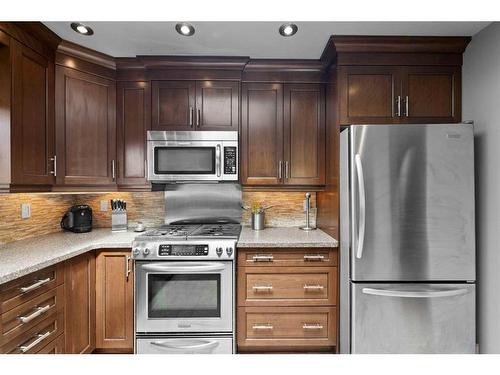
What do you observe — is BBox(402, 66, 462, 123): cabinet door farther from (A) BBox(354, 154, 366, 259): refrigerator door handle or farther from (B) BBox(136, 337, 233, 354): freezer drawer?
(B) BBox(136, 337, 233, 354): freezer drawer

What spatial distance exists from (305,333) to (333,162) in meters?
1.31

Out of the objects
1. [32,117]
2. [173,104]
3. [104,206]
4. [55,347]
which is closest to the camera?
[55,347]

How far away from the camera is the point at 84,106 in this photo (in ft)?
7.61

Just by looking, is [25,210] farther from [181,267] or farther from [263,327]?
[263,327]

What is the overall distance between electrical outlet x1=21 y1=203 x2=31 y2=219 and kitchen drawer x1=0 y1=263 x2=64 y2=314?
72cm

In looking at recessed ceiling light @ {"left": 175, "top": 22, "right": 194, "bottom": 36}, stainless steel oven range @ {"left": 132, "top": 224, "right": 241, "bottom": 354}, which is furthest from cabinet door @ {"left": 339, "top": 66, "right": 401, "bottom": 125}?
stainless steel oven range @ {"left": 132, "top": 224, "right": 241, "bottom": 354}

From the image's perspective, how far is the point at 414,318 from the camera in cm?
188

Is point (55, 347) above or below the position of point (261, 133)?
below

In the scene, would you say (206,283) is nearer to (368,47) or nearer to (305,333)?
(305,333)

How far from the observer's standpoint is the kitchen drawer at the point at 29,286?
1.40 m

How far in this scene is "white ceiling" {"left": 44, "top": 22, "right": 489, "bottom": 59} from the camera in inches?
76.8

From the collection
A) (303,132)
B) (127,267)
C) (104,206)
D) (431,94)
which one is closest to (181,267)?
(127,267)

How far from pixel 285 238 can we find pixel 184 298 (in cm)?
88

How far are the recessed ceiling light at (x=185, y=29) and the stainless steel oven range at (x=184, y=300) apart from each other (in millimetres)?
1530
